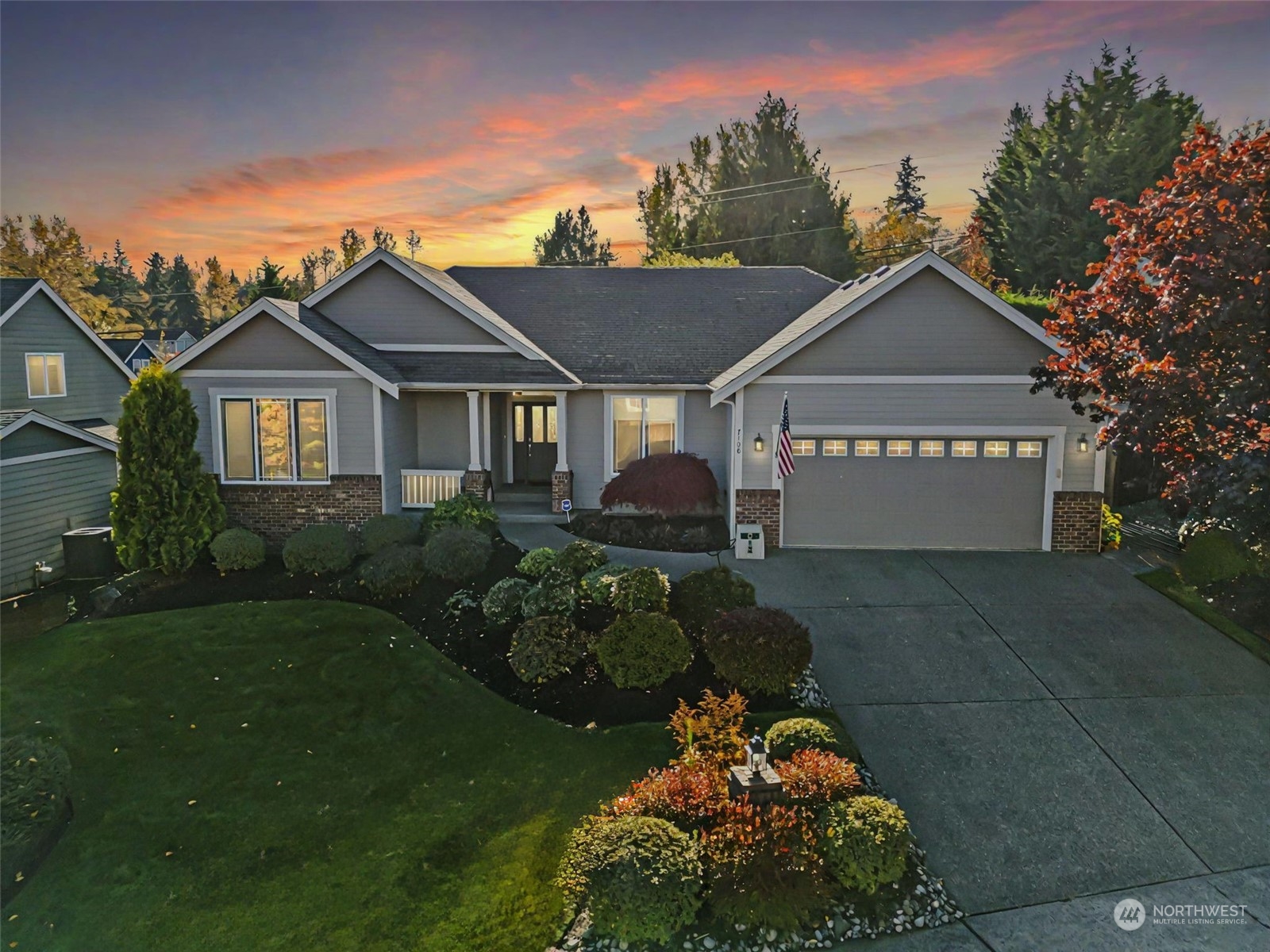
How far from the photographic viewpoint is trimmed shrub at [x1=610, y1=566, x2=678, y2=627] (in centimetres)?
1120

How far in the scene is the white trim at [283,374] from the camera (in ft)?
52.2

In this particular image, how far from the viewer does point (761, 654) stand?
369 inches

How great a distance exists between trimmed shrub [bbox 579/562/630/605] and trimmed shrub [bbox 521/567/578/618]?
0.57 ft

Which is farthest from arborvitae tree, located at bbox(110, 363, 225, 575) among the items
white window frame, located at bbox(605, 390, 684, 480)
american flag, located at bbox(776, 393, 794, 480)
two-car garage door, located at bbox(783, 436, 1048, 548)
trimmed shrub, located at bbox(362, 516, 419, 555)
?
two-car garage door, located at bbox(783, 436, 1048, 548)

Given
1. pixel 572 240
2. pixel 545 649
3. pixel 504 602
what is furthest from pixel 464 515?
pixel 572 240

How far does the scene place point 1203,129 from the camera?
1005 cm

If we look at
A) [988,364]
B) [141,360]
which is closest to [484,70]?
[988,364]

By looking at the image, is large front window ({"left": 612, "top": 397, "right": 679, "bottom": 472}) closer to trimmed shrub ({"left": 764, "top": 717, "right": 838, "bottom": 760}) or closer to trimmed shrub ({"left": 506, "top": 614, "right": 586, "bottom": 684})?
trimmed shrub ({"left": 506, "top": 614, "right": 586, "bottom": 684})

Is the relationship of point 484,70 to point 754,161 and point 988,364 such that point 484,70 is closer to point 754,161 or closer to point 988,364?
point 988,364

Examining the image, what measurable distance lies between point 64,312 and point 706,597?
68.1 feet

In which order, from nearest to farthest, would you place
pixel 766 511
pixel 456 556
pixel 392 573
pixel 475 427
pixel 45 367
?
pixel 392 573 → pixel 456 556 → pixel 766 511 → pixel 475 427 → pixel 45 367

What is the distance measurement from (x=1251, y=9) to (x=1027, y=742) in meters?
10.9

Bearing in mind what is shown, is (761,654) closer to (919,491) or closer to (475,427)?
(919,491)

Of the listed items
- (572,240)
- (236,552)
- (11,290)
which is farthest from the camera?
(572,240)
